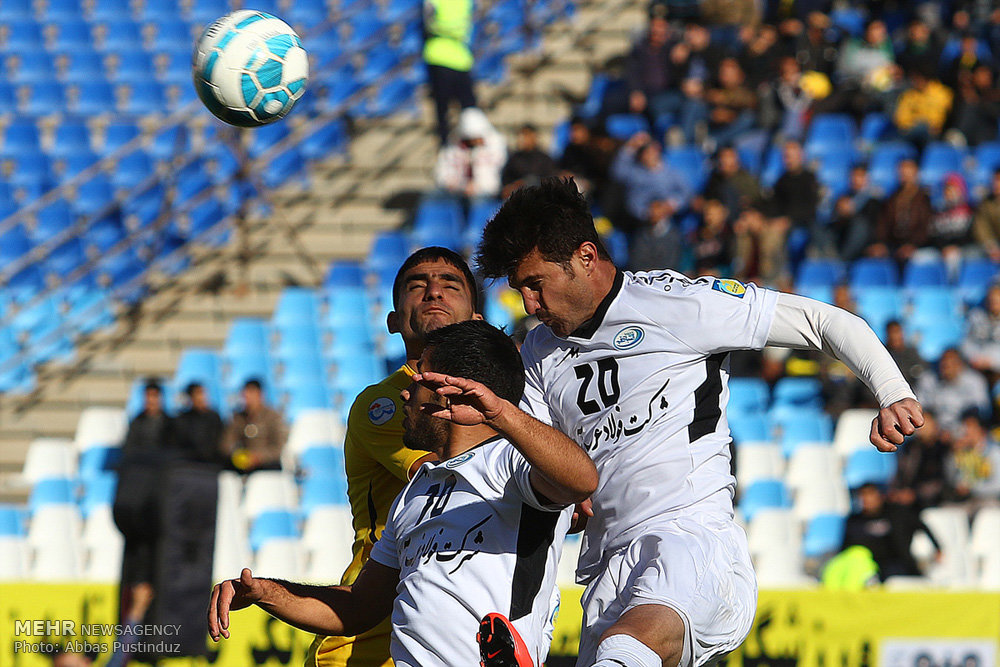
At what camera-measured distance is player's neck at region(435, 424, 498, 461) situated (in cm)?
354

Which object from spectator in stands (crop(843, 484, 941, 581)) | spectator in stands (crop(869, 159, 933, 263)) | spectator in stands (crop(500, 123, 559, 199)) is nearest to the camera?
spectator in stands (crop(843, 484, 941, 581))

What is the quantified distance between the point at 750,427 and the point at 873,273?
93.9 inches

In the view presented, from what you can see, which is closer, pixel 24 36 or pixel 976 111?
pixel 976 111

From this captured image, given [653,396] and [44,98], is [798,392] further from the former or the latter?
[44,98]

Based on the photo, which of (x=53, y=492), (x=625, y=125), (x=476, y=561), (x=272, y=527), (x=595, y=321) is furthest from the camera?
(x=625, y=125)

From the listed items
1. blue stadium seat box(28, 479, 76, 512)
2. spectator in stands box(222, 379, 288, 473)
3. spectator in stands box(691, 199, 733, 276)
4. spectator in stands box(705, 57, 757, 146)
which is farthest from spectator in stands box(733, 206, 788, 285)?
blue stadium seat box(28, 479, 76, 512)

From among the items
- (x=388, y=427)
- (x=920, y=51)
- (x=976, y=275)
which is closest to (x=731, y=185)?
(x=976, y=275)

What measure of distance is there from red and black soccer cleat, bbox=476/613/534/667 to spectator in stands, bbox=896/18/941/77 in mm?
11845

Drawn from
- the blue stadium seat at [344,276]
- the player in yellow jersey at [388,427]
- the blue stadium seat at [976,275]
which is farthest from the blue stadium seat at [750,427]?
the player in yellow jersey at [388,427]

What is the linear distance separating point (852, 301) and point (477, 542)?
8675 millimetres

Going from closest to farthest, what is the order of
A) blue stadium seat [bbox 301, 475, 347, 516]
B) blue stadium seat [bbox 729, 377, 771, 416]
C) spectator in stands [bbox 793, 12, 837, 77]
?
blue stadium seat [bbox 301, 475, 347, 516]
blue stadium seat [bbox 729, 377, 771, 416]
spectator in stands [bbox 793, 12, 837, 77]

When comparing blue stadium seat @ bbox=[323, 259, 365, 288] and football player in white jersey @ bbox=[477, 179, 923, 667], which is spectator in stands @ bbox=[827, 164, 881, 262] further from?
football player in white jersey @ bbox=[477, 179, 923, 667]

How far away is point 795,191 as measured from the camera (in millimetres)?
12133

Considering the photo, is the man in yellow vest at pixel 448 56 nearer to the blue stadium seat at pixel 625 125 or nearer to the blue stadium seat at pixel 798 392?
the blue stadium seat at pixel 625 125
